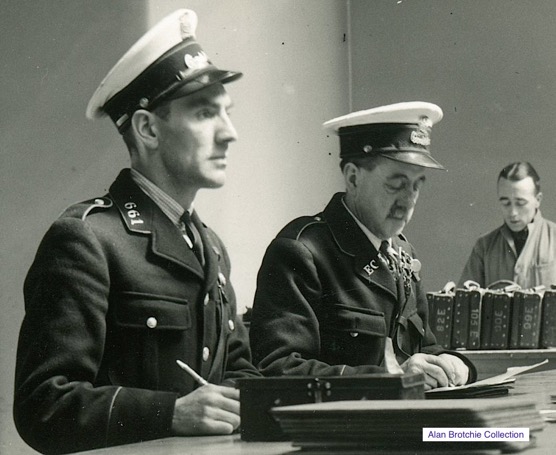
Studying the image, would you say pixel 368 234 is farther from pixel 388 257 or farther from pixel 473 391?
pixel 473 391

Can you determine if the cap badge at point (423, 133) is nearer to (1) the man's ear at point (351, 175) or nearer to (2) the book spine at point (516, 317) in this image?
(1) the man's ear at point (351, 175)

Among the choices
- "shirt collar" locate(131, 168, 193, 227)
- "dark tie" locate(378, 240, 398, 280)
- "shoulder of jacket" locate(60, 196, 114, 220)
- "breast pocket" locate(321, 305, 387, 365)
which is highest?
"shirt collar" locate(131, 168, 193, 227)

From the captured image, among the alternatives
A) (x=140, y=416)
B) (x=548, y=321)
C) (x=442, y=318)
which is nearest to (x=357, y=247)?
(x=140, y=416)

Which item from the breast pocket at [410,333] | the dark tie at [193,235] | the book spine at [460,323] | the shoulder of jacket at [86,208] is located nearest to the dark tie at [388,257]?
the breast pocket at [410,333]

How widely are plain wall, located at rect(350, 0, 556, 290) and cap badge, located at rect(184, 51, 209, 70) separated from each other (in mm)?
474

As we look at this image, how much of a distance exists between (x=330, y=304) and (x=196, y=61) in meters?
0.63

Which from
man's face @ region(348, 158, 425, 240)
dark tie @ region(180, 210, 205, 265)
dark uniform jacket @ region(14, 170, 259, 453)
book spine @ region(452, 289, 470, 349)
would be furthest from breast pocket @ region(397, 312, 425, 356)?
book spine @ region(452, 289, 470, 349)

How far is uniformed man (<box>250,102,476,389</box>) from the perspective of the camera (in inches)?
80.0

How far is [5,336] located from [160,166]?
0.53 m

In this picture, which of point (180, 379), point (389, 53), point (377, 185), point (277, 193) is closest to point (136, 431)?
point (180, 379)

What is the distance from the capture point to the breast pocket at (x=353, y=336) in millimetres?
2025

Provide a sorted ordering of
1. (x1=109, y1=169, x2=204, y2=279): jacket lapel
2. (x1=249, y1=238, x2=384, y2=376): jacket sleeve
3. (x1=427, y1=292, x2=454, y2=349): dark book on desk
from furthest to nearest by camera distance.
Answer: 1. (x1=427, y1=292, x2=454, y2=349): dark book on desk
2. (x1=249, y1=238, x2=384, y2=376): jacket sleeve
3. (x1=109, y1=169, x2=204, y2=279): jacket lapel

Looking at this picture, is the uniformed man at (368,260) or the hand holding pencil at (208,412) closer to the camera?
the hand holding pencil at (208,412)

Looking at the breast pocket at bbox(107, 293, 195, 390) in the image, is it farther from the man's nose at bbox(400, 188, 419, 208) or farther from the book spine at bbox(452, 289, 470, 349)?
the book spine at bbox(452, 289, 470, 349)
